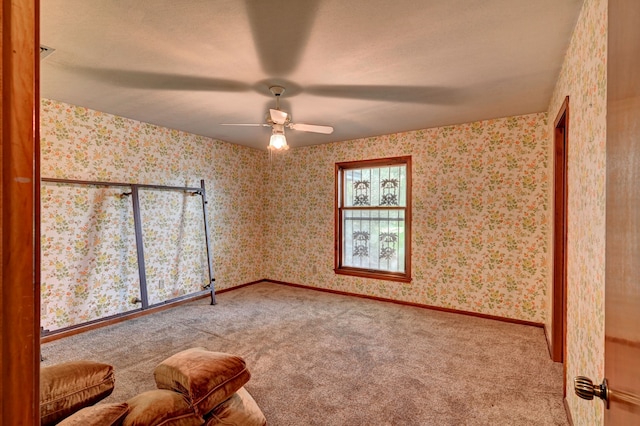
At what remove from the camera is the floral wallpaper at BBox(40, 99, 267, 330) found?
315 centimetres

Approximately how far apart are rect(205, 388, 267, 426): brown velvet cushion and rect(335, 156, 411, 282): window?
3001 mm

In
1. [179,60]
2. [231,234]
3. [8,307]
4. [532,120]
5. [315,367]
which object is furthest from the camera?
[231,234]

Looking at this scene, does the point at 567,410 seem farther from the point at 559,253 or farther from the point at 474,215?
the point at 474,215

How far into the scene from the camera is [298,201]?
17.4 ft

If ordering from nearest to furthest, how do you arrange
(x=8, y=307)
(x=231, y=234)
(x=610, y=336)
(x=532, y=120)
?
(x=8, y=307)
(x=610, y=336)
(x=532, y=120)
(x=231, y=234)

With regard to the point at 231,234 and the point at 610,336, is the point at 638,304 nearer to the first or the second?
the point at 610,336

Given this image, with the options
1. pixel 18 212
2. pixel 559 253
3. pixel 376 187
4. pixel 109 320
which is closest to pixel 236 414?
pixel 18 212

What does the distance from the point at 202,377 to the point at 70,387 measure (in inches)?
19.8

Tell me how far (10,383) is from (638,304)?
1035 millimetres

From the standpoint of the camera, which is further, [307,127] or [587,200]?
[307,127]

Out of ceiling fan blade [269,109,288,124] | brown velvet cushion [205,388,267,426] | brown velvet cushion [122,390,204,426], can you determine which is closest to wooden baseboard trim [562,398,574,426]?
brown velvet cushion [205,388,267,426]

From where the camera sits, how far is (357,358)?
2771mm

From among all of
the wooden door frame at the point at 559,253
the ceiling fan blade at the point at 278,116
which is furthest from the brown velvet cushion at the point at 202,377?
the wooden door frame at the point at 559,253

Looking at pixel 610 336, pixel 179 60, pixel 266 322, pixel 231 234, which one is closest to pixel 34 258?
pixel 610 336
